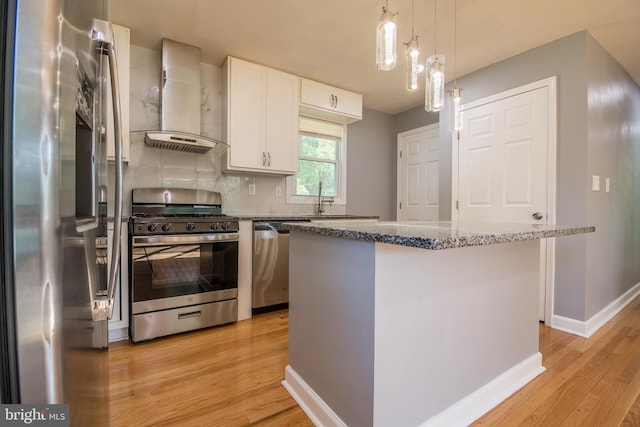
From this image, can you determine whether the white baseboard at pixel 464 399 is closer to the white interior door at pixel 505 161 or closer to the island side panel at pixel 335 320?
the island side panel at pixel 335 320

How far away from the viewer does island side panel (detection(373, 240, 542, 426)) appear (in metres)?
1.09

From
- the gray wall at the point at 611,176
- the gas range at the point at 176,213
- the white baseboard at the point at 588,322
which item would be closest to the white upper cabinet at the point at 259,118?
the gas range at the point at 176,213

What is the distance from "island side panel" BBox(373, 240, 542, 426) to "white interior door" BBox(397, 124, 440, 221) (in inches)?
89.0

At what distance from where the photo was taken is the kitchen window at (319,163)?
11.8 feet

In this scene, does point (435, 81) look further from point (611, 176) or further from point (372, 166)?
point (372, 166)

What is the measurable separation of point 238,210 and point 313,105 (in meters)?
1.45

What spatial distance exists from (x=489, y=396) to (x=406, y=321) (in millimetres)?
778

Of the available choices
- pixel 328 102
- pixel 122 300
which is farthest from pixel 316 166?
pixel 122 300

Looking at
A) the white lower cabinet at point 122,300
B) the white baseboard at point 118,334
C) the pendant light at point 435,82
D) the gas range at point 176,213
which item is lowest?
the white baseboard at point 118,334

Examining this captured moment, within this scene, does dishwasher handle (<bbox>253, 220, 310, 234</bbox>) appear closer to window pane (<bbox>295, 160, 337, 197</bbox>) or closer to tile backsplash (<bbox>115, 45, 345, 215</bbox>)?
tile backsplash (<bbox>115, 45, 345, 215</bbox>)

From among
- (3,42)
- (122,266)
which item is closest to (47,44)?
(3,42)

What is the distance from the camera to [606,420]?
1.35 meters

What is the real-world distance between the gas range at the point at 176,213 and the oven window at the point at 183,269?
13 centimetres

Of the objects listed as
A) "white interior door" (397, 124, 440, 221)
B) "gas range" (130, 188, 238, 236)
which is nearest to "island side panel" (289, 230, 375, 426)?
"gas range" (130, 188, 238, 236)
